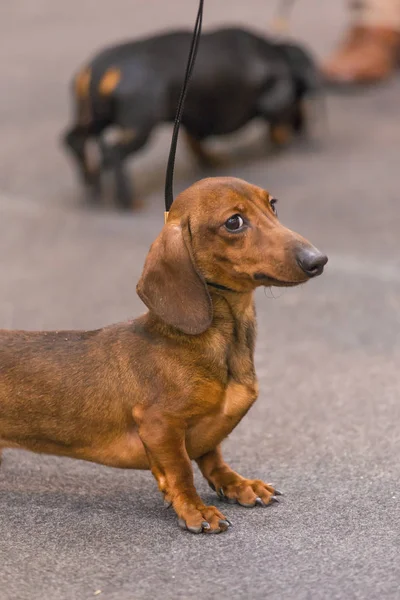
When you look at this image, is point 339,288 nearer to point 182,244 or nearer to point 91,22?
point 182,244

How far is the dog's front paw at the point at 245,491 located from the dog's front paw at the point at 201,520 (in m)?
0.12

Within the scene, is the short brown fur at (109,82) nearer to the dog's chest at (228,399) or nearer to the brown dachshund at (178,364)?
the brown dachshund at (178,364)

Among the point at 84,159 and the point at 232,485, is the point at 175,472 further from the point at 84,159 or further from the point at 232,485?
the point at 84,159

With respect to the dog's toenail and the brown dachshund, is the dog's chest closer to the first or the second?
the brown dachshund

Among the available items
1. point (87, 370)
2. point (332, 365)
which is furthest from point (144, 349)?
point (332, 365)

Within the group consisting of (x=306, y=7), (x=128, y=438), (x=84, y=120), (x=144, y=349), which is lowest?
(x=128, y=438)

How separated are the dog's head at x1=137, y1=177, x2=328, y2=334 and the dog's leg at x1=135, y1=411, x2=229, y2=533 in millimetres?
200

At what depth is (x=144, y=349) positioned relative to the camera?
6.66ft

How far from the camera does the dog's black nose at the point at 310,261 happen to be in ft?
5.94

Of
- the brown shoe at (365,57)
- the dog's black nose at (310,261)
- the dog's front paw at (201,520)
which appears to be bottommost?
the dog's front paw at (201,520)

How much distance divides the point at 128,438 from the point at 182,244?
16.6 inches

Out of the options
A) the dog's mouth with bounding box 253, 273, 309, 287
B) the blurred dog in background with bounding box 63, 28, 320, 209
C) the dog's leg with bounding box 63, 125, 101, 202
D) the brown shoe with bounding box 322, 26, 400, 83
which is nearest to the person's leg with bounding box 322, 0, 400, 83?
the brown shoe with bounding box 322, 26, 400, 83

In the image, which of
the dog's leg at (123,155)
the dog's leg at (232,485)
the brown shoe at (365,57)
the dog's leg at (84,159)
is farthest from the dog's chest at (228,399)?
the brown shoe at (365,57)

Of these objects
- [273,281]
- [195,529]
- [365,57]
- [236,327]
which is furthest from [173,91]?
[195,529]
